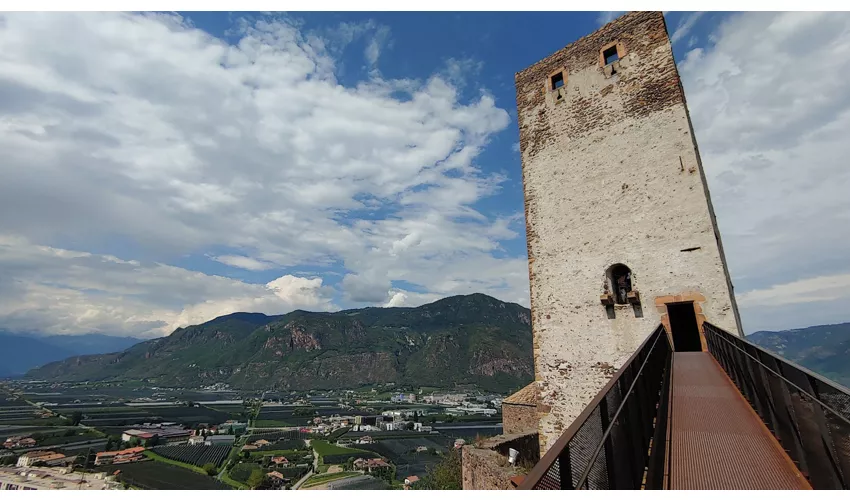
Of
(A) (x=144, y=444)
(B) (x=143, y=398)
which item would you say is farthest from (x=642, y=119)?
(B) (x=143, y=398)

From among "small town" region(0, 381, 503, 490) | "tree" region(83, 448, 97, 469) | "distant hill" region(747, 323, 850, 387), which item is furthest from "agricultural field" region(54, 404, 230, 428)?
"distant hill" region(747, 323, 850, 387)

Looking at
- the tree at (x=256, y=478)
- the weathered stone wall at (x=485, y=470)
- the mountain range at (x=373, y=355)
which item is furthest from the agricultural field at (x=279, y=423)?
the weathered stone wall at (x=485, y=470)

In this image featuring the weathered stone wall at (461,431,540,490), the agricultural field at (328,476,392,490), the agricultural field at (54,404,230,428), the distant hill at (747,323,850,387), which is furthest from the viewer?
the distant hill at (747,323,850,387)

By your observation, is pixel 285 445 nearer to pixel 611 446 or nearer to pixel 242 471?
pixel 242 471

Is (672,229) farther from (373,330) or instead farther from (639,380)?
(373,330)

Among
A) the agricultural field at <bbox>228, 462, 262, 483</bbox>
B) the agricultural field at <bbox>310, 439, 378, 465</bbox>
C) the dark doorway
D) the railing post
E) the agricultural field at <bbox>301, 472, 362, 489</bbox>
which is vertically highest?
the dark doorway

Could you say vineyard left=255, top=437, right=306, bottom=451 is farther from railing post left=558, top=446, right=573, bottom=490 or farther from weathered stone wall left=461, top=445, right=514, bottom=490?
railing post left=558, top=446, right=573, bottom=490
